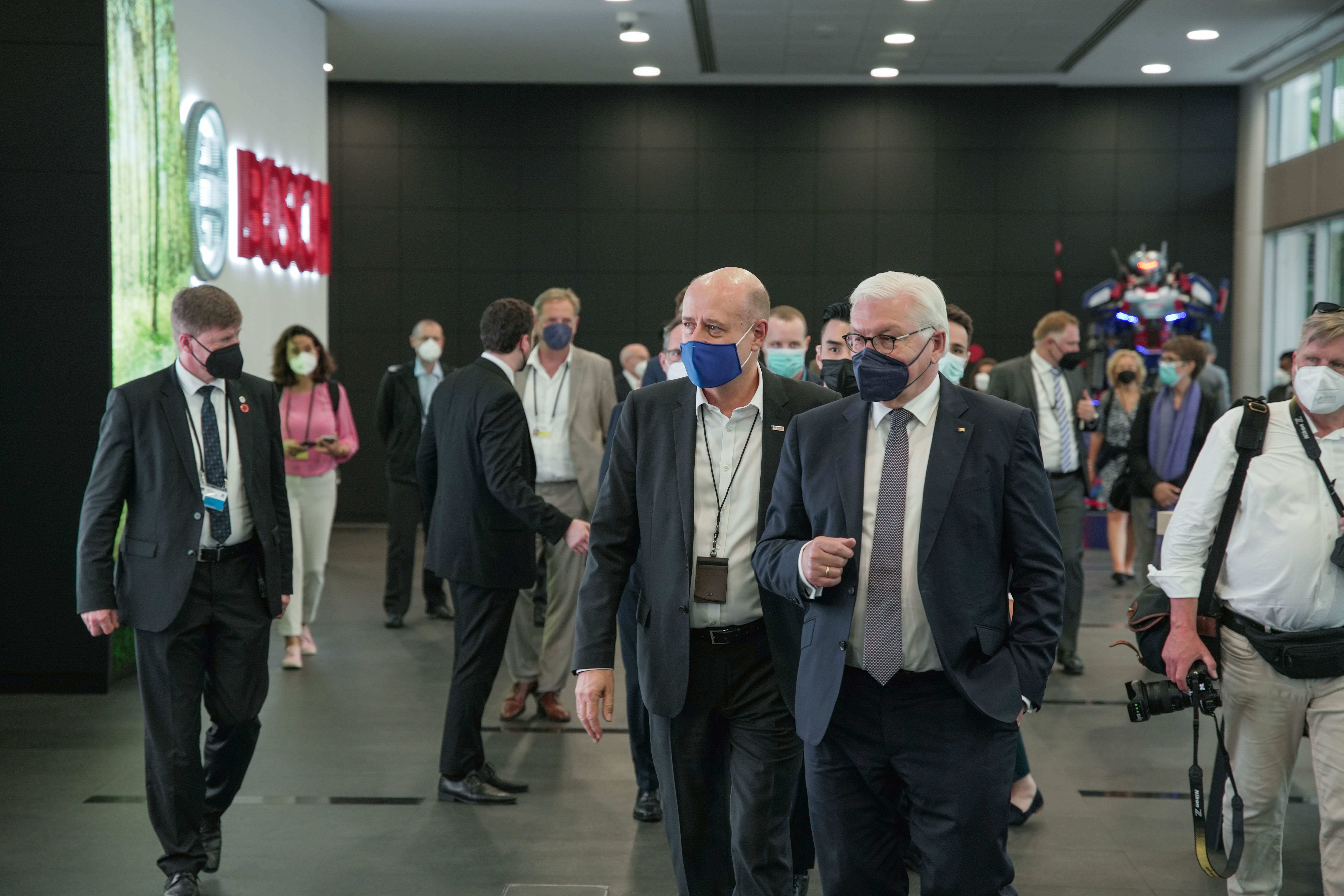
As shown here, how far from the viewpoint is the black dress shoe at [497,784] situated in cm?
457

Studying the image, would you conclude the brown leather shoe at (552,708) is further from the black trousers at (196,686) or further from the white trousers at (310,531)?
the black trousers at (196,686)

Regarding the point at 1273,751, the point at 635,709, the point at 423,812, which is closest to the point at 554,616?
the point at 423,812

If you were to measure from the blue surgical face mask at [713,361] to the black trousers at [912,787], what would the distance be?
743 mm

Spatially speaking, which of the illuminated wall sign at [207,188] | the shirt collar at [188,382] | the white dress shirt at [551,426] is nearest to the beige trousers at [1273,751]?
the shirt collar at [188,382]

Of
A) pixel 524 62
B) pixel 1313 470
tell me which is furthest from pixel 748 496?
pixel 524 62

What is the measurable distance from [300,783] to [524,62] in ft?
29.6

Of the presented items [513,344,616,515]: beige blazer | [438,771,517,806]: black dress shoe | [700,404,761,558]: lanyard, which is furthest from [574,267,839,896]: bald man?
[513,344,616,515]: beige blazer

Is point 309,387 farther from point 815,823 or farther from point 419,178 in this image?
point 419,178

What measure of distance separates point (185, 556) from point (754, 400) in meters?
1.73

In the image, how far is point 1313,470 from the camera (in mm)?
3135

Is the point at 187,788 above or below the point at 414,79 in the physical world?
below

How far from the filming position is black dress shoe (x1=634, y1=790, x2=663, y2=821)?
14.2ft

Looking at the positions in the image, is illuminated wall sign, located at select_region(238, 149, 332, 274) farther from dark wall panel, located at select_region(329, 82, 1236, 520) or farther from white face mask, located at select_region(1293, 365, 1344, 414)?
white face mask, located at select_region(1293, 365, 1344, 414)

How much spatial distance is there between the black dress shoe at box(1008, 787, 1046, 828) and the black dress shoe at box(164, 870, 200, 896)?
Result: 251 centimetres
